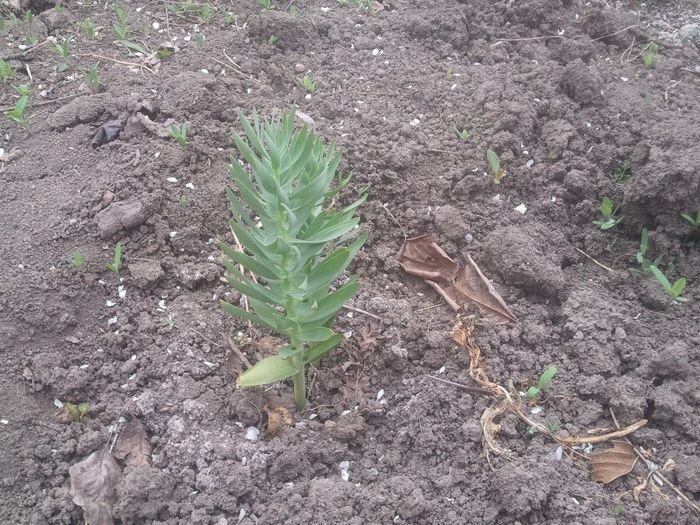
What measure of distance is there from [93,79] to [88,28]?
1.75 feet

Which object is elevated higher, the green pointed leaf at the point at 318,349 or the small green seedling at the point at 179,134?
the small green seedling at the point at 179,134

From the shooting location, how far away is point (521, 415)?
2.29 metres

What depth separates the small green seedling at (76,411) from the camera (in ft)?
7.73

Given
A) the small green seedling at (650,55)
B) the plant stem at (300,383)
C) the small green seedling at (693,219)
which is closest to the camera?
the plant stem at (300,383)

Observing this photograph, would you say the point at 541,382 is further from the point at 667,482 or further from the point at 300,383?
the point at 300,383

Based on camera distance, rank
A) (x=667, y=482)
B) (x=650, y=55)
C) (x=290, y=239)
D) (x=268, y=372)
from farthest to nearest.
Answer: (x=650, y=55)
(x=268, y=372)
(x=667, y=482)
(x=290, y=239)

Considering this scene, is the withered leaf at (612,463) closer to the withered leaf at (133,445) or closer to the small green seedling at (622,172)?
the small green seedling at (622,172)

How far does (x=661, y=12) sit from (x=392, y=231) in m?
2.62

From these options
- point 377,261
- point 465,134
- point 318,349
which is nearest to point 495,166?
point 465,134

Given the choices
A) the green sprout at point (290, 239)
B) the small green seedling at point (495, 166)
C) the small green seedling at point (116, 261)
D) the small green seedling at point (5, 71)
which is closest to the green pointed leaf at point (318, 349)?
the green sprout at point (290, 239)

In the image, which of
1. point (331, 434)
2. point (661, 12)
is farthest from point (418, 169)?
point (661, 12)

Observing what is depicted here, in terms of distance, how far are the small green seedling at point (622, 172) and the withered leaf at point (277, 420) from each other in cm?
187

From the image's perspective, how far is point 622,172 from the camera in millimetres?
3016

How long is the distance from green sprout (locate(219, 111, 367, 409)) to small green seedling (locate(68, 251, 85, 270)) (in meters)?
0.91
